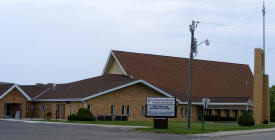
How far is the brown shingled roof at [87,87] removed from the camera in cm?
4834

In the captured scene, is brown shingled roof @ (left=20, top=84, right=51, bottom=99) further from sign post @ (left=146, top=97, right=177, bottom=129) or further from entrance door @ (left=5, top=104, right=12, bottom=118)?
sign post @ (left=146, top=97, right=177, bottom=129)

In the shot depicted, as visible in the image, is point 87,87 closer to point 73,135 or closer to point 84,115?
point 84,115

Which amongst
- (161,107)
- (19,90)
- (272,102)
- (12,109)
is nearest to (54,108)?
(19,90)

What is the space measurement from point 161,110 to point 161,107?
0.23 m

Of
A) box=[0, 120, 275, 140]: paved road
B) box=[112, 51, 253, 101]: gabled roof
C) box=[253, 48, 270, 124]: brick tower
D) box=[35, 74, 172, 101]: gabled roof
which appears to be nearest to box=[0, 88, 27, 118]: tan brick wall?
box=[35, 74, 172, 101]: gabled roof

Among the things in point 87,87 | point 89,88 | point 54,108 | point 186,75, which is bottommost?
point 54,108

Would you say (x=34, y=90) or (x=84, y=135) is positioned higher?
(x=34, y=90)

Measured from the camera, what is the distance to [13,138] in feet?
70.7

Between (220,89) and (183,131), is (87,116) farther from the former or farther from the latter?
(220,89)

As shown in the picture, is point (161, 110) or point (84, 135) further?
point (161, 110)

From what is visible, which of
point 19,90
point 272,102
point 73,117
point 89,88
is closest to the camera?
point 73,117

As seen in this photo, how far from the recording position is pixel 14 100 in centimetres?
5253

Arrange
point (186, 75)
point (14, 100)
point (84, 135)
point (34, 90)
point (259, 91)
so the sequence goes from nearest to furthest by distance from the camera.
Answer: point (84, 135) < point (259, 91) < point (14, 100) < point (34, 90) < point (186, 75)

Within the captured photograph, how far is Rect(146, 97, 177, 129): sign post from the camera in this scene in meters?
32.8
